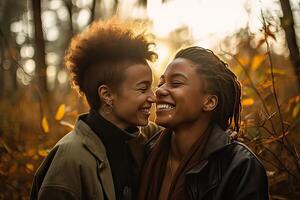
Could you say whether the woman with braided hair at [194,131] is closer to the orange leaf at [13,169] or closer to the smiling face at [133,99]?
the smiling face at [133,99]

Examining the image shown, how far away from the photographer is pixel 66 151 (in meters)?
3.03

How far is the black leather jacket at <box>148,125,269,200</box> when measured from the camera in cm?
279

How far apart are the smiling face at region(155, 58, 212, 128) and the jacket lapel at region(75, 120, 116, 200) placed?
1.48 feet

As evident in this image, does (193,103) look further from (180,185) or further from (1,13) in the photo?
(1,13)

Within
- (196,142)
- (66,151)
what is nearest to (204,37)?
(196,142)

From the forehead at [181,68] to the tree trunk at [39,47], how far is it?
311 cm

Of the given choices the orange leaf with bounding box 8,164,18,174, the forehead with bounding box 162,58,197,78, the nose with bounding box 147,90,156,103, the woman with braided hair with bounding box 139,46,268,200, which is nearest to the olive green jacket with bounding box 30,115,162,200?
the woman with braided hair with bounding box 139,46,268,200

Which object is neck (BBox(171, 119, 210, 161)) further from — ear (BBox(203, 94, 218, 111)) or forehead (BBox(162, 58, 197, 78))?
forehead (BBox(162, 58, 197, 78))

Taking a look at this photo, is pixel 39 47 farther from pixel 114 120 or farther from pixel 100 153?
pixel 100 153

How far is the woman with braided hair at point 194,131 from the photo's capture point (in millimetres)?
2959

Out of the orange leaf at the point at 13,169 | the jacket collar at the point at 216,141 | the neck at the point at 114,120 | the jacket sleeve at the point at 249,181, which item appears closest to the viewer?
the jacket sleeve at the point at 249,181

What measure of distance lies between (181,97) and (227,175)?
69 centimetres

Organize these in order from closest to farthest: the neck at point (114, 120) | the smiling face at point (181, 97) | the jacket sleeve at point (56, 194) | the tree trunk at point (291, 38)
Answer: the jacket sleeve at point (56, 194)
the smiling face at point (181, 97)
the neck at point (114, 120)
the tree trunk at point (291, 38)

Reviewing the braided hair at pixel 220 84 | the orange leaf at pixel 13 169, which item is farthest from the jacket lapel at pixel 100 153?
the orange leaf at pixel 13 169
